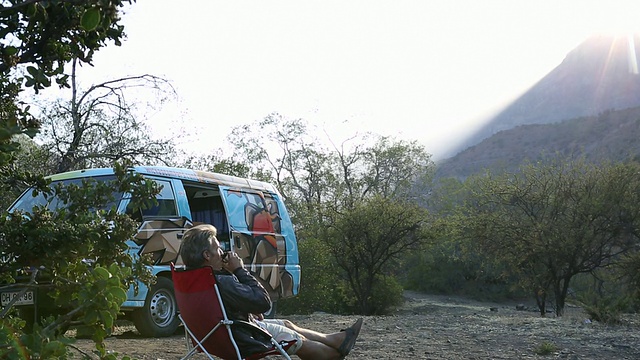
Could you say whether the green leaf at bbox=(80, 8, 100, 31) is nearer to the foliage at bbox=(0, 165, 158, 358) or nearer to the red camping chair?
the foliage at bbox=(0, 165, 158, 358)

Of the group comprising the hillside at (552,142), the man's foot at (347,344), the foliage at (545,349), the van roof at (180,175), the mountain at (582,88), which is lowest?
the foliage at (545,349)

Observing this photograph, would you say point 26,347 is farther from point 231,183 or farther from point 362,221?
point 362,221

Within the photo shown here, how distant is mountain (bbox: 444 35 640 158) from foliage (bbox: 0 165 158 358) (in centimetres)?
11588

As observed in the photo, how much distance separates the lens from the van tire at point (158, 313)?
830 centimetres

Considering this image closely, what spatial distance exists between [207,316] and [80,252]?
5.84 ft

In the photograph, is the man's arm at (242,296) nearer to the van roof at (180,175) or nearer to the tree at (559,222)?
the van roof at (180,175)

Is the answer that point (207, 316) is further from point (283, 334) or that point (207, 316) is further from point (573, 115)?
point (573, 115)

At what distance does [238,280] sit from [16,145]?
9.68 feet

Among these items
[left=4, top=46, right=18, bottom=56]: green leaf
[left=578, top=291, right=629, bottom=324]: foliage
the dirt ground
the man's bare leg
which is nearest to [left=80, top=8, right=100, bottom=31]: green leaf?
[left=4, top=46, right=18, bottom=56]: green leaf

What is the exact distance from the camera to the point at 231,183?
9.95 metres

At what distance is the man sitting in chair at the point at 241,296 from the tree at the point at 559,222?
532 inches

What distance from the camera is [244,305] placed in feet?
15.8

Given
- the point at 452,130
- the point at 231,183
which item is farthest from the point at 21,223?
the point at 452,130

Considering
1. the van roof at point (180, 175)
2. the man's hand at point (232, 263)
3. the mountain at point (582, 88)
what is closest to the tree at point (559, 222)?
the van roof at point (180, 175)
